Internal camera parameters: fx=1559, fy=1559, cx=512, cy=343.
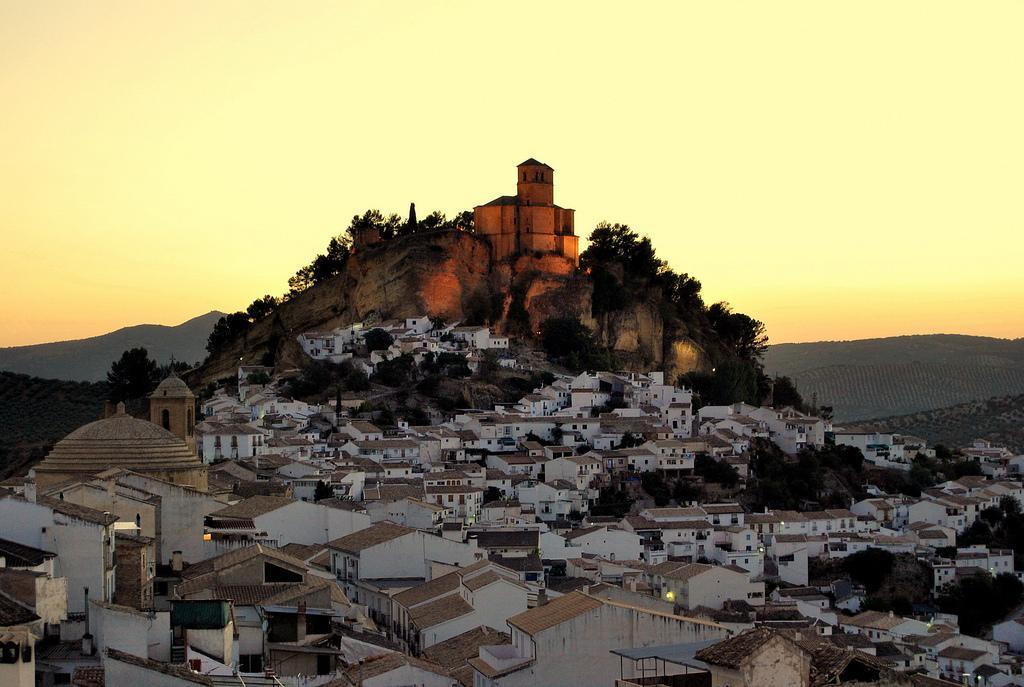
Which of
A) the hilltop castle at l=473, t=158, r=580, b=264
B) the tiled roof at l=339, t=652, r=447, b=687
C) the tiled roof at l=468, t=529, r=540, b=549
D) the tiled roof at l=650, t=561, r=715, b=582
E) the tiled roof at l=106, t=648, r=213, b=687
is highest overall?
the hilltop castle at l=473, t=158, r=580, b=264

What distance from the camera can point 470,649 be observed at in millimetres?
21047

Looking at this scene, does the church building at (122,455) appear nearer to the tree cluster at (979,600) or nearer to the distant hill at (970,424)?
the tree cluster at (979,600)

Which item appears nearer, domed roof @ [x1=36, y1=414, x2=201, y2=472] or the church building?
the church building

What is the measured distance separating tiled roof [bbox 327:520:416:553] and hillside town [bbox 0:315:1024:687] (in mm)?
124

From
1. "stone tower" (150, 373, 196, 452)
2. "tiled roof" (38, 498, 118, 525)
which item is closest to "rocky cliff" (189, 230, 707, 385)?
"stone tower" (150, 373, 196, 452)

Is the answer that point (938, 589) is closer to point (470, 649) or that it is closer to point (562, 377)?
point (562, 377)

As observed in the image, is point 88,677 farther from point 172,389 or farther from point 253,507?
point 172,389

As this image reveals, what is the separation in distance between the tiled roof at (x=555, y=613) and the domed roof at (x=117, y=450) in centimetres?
1596

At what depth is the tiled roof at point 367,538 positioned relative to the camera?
2850 cm

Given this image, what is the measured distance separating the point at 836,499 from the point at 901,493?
3716 mm

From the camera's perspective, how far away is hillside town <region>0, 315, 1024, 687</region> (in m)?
15.5

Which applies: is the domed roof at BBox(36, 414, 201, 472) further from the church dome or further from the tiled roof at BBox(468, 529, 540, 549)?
the tiled roof at BBox(468, 529, 540, 549)

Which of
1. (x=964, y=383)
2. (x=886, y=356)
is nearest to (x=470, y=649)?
(x=964, y=383)

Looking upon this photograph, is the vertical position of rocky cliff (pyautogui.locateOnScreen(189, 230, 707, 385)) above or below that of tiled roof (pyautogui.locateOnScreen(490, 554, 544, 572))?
above
